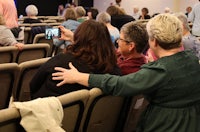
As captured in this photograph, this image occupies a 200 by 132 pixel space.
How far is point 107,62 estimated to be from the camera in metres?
2.28

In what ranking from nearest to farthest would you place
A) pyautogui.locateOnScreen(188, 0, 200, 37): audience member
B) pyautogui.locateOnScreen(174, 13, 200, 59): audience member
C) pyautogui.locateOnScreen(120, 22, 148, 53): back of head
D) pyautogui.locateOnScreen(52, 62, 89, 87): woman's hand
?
pyautogui.locateOnScreen(52, 62, 89, 87): woman's hand, pyautogui.locateOnScreen(120, 22, 148, 53): back of head, pyautogui.locateOnScreen(174, 13, 200, 59): audience member, pyautogui.locateOnScreen(188, 0, 200, 37): audience member

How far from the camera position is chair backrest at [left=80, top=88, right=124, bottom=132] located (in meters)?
1.90

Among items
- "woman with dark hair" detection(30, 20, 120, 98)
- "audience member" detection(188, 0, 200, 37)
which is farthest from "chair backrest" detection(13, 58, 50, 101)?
"audience member" detection(188, 0, 200, 37)

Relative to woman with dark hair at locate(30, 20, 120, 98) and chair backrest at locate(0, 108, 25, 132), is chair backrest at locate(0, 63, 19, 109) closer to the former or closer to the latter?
woman with dark hair at locate(30, 20, 120, 98)

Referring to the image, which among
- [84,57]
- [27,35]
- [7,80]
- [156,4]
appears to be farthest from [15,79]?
[156,4]

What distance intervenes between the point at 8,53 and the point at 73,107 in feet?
5.94

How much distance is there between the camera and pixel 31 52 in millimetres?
3629

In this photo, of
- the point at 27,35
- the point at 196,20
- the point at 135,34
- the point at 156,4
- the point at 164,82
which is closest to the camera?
the point at 164,82

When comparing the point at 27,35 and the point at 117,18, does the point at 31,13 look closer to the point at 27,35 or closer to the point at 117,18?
the point at 27,35

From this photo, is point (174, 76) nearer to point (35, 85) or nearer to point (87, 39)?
point (87, 39)

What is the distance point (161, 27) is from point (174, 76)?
10.9 inches

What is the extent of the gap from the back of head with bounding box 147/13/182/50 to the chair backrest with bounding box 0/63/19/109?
100cm

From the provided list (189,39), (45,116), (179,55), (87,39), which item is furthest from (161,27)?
(189,39)

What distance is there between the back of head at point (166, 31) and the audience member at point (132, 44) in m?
0.67
